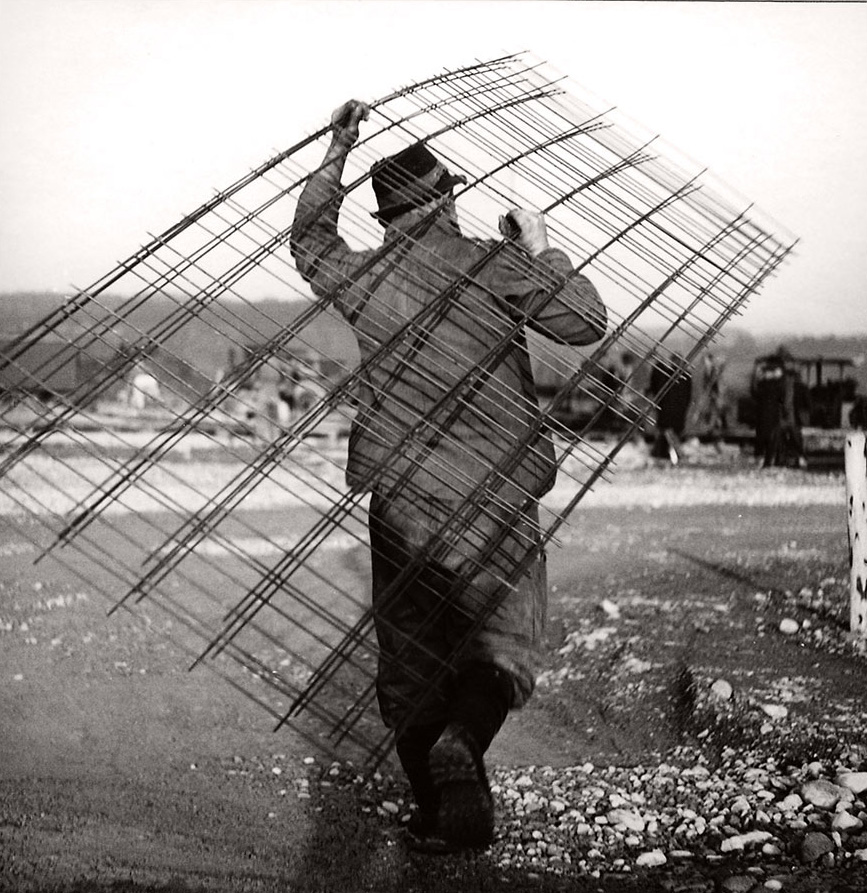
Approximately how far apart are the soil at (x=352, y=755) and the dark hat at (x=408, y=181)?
1.04 m

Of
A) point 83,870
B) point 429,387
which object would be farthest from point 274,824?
point 429,387

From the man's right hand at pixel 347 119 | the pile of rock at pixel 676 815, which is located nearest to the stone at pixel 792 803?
the pile of rock at pixel 676 815

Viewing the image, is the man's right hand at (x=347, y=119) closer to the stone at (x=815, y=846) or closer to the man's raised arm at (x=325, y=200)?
the man's raised arm at (x=325, y=200)

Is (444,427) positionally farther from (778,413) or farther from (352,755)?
(778,413)

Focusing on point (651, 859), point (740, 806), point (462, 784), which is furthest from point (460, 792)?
point (740, 806)

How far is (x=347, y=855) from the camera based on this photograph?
2.19 m

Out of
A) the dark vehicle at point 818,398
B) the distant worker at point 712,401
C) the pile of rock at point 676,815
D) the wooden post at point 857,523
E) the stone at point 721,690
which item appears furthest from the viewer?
the distant worker at point 712,401

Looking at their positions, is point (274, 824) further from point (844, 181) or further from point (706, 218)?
point (844, 181)

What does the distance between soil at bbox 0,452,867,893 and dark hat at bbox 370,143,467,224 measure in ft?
3.41

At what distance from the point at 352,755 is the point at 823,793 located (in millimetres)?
1077

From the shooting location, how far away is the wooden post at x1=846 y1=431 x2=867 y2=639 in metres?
2.92

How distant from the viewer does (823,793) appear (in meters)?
2.31

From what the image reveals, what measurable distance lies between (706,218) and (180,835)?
5.50 feet

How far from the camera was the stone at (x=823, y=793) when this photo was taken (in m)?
2.29
